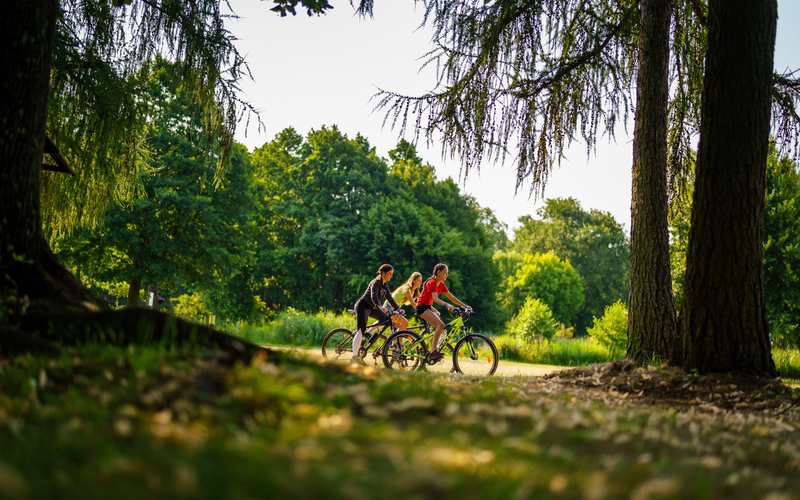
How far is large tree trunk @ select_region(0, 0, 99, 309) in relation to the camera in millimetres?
4539

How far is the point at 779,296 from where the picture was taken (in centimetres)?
1959

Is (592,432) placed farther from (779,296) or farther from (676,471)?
(779,296)

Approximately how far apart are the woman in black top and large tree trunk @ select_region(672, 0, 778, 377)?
4.94 metres

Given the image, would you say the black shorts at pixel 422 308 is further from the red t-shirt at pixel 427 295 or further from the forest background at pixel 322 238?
the forest background at pixel 322 238

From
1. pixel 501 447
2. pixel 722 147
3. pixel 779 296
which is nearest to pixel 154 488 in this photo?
pixel 501 447

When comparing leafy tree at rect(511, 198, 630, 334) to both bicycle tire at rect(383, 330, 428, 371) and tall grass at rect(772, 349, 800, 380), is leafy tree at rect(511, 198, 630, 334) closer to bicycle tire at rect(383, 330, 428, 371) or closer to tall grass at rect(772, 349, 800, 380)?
tall grass at rect(772, 349, 800, 380)

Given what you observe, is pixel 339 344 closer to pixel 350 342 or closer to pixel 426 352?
pixel 350 342

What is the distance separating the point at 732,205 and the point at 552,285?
162ft

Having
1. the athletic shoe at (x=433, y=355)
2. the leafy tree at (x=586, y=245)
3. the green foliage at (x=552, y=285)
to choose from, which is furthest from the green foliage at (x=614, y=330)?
the leafy tree at (x=586, y=245)

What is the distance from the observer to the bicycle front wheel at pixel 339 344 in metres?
10.8

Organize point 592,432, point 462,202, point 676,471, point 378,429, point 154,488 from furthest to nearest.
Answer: point 462,202, point 592,432, point 676,471, point 378,429, point 154,488

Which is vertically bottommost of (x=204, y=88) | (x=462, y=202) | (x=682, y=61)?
(x=204, y=88)

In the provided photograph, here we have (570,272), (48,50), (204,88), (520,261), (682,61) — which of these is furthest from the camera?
(520,261)

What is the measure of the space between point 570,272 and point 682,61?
49093mm
